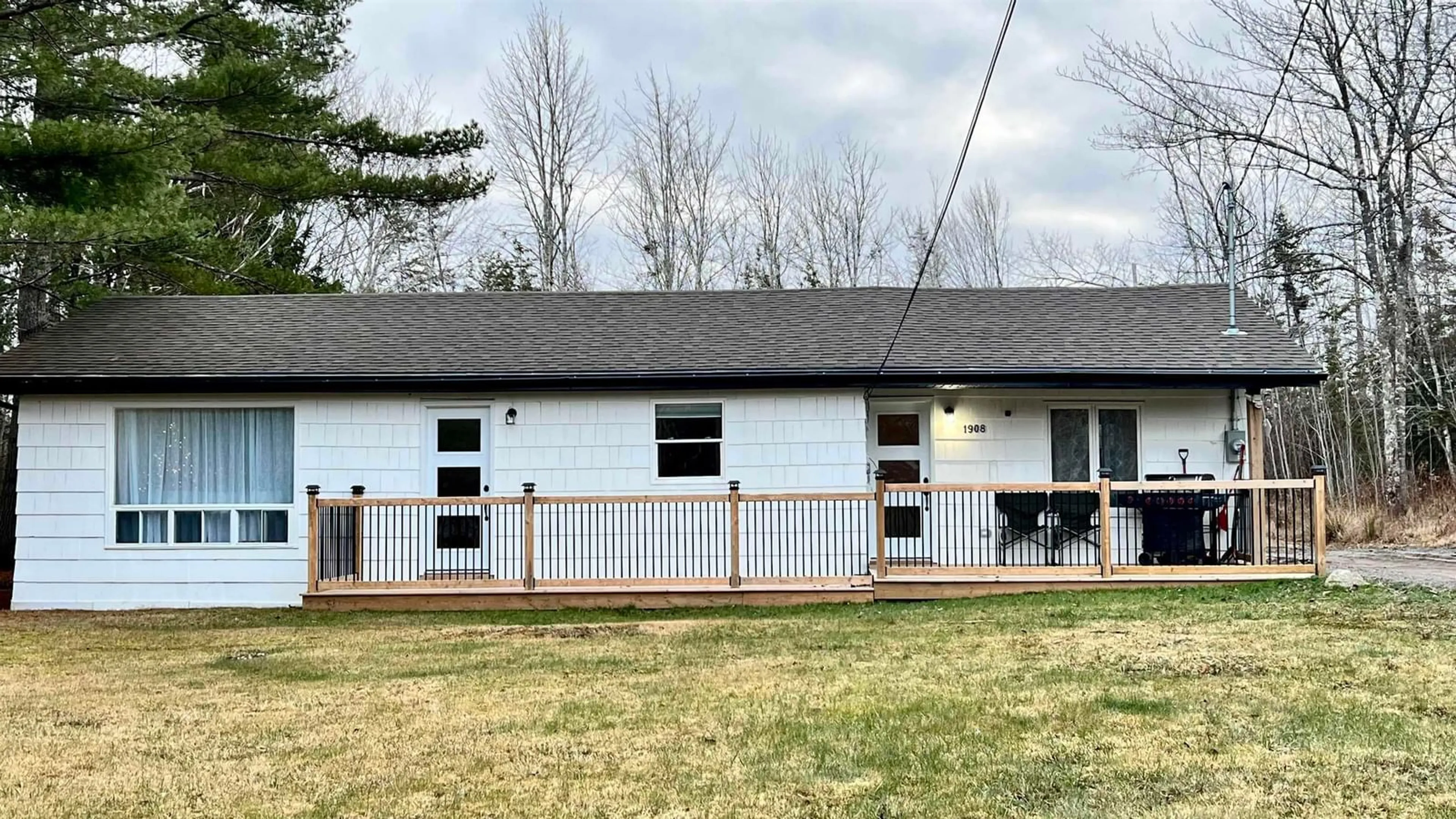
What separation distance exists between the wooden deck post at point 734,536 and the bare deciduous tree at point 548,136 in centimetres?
1686

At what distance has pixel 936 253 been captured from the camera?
102ft

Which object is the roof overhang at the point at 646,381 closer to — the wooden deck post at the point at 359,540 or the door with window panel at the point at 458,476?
the door with window panel at the point at 458,476

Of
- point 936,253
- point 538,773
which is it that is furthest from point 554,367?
point 936,253

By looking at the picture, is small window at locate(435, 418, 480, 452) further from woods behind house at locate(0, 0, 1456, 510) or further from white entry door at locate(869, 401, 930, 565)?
white entry door at locate(869, 401, 930, 565)

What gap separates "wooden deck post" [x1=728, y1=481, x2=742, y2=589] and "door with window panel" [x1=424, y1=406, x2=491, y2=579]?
105 inches

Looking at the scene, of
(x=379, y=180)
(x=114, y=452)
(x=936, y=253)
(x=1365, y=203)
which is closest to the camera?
(x=114, y=452)

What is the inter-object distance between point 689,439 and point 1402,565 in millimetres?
7739

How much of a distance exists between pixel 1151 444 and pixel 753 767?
9.03 metres

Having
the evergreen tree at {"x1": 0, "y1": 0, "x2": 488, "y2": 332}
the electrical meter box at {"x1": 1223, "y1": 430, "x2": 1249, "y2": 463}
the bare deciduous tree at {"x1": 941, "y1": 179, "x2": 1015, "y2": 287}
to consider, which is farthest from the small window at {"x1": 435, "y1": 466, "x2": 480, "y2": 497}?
the bare deciduous tree at {"x1": 941, "y1": 179, "x2": 1015, "y2": 287}

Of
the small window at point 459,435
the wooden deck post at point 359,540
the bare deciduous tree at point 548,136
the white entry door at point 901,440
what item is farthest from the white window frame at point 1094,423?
the bare deciduous tree at point 548,136

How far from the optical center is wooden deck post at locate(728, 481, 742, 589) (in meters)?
10.8

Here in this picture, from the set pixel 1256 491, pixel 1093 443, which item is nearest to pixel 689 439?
pixel 1093 443

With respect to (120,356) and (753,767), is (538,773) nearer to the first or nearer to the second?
(753,767)

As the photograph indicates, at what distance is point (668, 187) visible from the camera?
91.9ft
